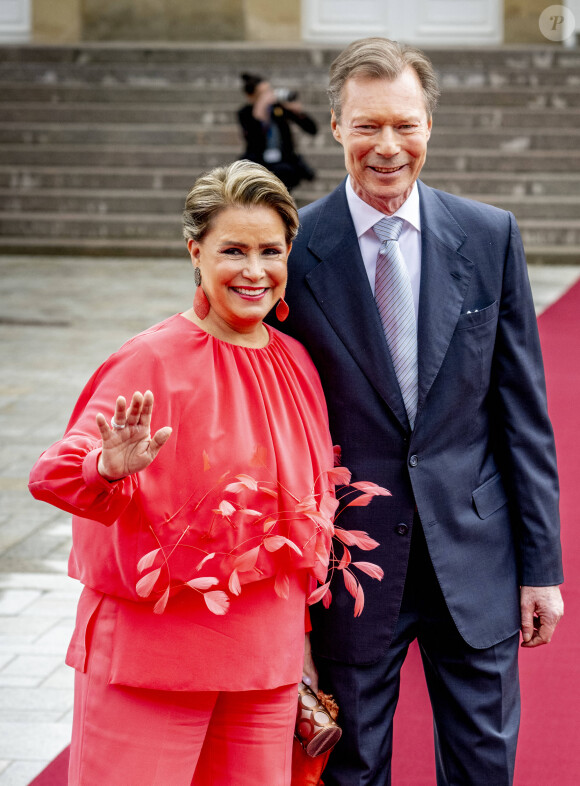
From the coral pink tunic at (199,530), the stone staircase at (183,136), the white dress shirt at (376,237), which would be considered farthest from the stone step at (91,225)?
the coral pink tunic at (199,530)

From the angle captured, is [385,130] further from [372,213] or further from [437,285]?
[437,285]

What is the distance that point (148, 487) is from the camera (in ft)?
6.49

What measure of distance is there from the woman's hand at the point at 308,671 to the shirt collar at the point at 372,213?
889mm

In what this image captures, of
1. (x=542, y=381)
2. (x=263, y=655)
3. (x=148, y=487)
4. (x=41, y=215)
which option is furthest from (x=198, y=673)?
(x=41, y=215)

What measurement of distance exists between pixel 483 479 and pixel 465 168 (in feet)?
37.3

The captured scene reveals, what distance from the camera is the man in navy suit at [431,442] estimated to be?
90.7 inches

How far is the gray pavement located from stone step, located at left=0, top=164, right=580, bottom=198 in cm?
127

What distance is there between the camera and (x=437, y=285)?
7.61 feet

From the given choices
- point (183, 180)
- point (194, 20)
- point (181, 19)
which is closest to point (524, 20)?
point (194, 20)

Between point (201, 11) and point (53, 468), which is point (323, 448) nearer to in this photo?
point (53, 468)

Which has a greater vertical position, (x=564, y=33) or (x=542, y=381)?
(x=564, y=33)

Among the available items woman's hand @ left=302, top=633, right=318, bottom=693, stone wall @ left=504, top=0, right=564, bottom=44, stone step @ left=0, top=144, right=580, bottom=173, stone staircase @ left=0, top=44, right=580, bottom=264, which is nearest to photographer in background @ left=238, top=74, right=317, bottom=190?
stone staircase @ left=0, top=44, right=580, bottom=264

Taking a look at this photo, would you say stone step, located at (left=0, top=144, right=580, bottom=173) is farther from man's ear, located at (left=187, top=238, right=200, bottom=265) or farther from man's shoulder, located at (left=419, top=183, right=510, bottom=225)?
man's ear, located at (left=187, top=238, right=200, bottom=265)

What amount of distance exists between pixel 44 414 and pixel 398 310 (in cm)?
500
